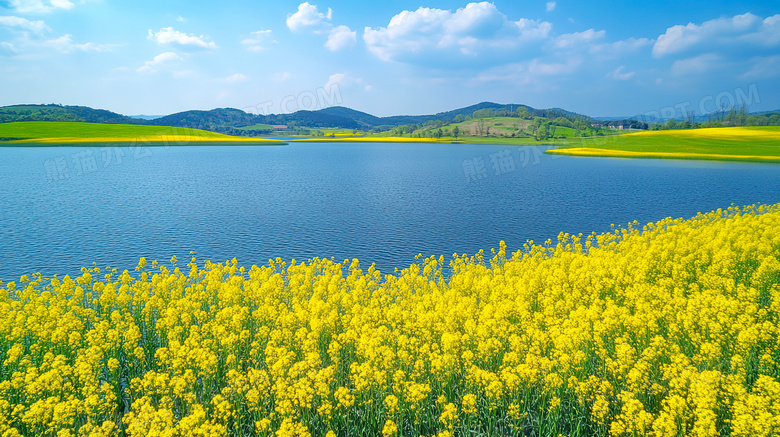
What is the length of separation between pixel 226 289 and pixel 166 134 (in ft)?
612

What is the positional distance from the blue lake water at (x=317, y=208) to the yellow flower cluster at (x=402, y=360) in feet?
38.7

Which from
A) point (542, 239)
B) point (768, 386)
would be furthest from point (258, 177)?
point (768, 386)

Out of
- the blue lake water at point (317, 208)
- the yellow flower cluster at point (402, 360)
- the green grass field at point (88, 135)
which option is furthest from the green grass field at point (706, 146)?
the green grass field at point (88, 135)

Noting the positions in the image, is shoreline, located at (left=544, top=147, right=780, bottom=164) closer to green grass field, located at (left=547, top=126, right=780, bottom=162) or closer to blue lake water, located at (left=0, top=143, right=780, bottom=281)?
green grass field, located at (left=547, top=126, right=780, bottom=162)

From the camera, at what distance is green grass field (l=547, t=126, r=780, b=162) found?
98.6 meters

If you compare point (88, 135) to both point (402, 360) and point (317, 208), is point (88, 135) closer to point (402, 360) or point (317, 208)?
point (317, 208)

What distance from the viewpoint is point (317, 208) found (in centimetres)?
4434

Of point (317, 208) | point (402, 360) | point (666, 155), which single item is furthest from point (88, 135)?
point (666, 155)

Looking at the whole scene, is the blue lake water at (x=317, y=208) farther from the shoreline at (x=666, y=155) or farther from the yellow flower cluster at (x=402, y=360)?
the shoreline at (x=666, y=155)

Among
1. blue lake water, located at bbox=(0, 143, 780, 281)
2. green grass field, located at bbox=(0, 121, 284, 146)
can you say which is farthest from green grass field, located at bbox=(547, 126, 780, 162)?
green grass field, located at bbox=(0, 121, 284, 146)

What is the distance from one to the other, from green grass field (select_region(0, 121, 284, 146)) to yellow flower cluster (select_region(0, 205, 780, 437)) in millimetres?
159697

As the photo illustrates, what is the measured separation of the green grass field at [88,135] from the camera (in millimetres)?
136000

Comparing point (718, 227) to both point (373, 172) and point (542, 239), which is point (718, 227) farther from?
A: point (373, 172)

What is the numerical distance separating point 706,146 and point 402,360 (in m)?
141
